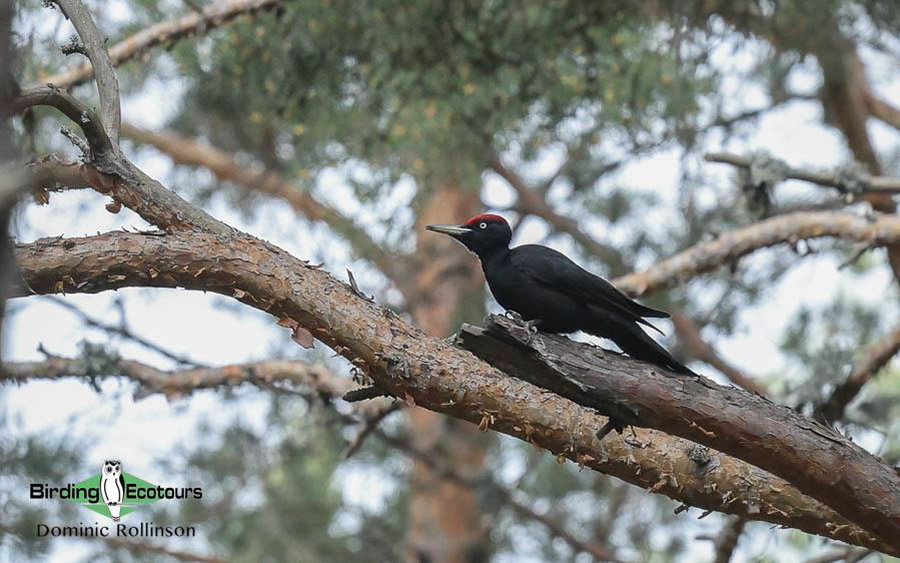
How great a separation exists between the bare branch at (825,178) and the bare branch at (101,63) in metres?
3.18

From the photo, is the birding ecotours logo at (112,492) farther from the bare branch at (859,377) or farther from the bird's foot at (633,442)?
the bare branch at (859,377)

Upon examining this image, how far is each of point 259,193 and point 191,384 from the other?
486 centimetres

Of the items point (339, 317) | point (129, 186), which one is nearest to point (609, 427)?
point (339, 317)

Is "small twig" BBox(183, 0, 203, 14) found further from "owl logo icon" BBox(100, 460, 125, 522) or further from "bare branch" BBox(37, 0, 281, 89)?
"owl logo icon" BBox(100, 460, 125, 522)

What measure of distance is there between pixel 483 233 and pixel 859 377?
2397mm

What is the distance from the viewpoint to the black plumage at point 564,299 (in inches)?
142

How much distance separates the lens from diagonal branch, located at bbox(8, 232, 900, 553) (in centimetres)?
311

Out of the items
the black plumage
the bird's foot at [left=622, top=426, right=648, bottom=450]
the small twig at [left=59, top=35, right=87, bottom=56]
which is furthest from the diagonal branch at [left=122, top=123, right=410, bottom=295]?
the bird's foot at [left=622, top=426, right=648, bottom=450]

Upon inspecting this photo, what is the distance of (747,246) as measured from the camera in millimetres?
5633

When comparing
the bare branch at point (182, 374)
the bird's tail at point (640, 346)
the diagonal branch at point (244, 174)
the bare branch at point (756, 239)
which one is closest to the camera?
the bird's tail at point (640, 346)

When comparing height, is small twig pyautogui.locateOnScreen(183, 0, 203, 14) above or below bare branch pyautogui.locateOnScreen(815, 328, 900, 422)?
above

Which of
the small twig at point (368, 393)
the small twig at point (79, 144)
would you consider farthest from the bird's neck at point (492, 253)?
the small twig at point (79, 144)

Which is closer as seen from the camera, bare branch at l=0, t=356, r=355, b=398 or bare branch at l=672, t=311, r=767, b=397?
bare branch at l=0, t=356, r=355, b=398

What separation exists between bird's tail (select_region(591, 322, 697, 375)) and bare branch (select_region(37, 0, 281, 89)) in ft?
10.6
